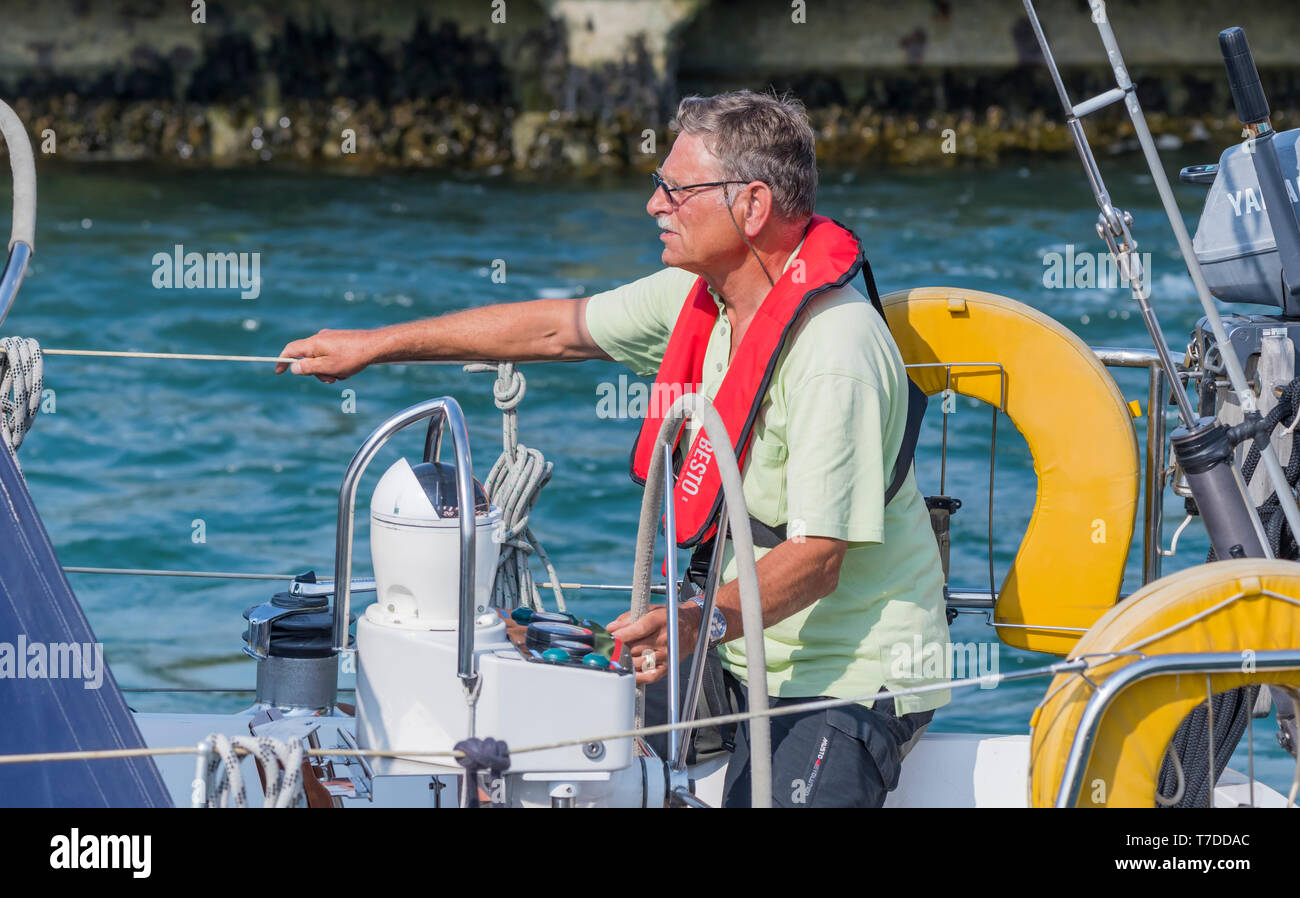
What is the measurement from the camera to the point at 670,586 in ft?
5.72

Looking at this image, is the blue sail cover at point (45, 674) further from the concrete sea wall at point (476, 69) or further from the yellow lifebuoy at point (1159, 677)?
the concrete sea wall at point (476, 69)

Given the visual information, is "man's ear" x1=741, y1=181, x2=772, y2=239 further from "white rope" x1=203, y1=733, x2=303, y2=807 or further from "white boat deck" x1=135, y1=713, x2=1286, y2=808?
"white rope" x1=203, y1=733, x2=303, y2=807

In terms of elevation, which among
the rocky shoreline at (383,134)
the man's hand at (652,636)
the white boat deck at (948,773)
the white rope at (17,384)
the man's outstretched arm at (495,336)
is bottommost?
the white boat deck at (948,773)

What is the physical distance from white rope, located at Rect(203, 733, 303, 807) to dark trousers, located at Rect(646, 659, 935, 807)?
59 cm

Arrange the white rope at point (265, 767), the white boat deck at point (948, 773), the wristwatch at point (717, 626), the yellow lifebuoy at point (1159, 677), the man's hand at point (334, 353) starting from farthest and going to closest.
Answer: the man's hand at point (334, 353) → the white boat deck at point (948, 773) → the wristwatch at point (717, 626) → the yellow lifebuoy at point (1159, 677) → the white rope at point (265, 767)

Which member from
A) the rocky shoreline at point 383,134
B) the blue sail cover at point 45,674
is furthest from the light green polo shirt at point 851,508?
the rocky shoreline at point 383,134

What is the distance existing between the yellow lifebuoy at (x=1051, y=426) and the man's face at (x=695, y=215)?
43 cm

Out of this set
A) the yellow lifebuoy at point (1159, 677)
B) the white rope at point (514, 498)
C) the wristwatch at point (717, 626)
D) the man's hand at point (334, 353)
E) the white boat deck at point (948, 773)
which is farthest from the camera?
the white rope at point (514, 498)

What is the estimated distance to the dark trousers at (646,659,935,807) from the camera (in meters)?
1.89

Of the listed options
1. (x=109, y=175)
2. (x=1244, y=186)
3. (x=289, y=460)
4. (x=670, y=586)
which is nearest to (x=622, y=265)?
(x=289, y=460)

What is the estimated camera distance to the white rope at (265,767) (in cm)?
154

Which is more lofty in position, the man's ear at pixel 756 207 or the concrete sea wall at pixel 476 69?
the concrete sea wall at pixel 476 69
